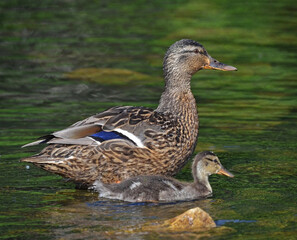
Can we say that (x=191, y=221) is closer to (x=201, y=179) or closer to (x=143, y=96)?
(x=201, y=179)

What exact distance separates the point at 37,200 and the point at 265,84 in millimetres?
7212

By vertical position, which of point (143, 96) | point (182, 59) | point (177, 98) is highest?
point (182, 59)

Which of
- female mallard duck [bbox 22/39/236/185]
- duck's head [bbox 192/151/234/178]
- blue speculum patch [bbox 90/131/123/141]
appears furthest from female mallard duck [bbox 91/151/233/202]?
blue speculum patch [bbox 90/131/123/141]

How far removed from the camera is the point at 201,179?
9211 millimetres

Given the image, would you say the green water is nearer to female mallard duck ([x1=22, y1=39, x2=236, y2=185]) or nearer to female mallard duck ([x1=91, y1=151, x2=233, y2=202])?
female mallard duck ([x1=91, y1=151, x2=233, y2=202])

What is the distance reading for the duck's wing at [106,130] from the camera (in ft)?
30.1

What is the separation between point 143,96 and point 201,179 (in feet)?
16.0

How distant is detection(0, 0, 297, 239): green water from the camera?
8.20m

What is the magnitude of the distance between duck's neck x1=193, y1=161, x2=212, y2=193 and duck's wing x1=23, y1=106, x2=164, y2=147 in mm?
711

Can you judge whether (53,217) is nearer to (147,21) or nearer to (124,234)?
(124,234)

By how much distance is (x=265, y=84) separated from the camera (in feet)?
49.3

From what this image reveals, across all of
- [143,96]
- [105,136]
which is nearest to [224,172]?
[105,136]

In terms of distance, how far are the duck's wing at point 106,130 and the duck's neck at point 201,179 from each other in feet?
2.33

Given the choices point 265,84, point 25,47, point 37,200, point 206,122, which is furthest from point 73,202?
point 25,47
